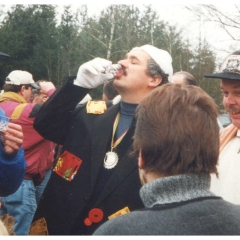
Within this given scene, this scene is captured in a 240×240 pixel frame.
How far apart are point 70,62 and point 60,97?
1.80ft

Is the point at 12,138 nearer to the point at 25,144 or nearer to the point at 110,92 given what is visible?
the point at 25,144

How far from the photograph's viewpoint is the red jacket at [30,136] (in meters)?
1.76

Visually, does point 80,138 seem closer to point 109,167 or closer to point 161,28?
point 109,167

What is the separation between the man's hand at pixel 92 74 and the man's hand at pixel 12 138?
0.21 metres

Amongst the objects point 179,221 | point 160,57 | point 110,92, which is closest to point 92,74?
point 160,57

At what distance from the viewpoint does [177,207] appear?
2.19 feet

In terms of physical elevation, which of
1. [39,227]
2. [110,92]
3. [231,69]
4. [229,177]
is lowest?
[39,227]

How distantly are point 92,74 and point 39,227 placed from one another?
1.36 feet

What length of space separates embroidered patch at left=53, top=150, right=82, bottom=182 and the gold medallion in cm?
7

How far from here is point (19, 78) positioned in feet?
6.14

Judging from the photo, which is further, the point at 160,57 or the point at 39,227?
the point at 160,57

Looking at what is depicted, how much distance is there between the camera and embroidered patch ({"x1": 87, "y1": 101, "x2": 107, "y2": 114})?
1.27 metres

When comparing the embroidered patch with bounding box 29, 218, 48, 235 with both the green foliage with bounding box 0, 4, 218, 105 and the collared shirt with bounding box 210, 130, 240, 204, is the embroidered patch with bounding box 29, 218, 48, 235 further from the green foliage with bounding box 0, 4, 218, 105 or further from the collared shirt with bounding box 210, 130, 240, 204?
the green foliage with bounding box 0, 4, 218, 105

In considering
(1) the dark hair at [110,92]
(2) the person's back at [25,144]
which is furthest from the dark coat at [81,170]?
(1) the dark hair at [110,92]
